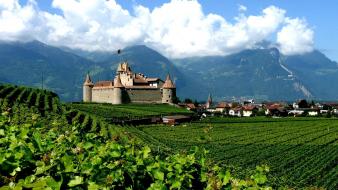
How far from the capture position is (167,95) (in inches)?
4911

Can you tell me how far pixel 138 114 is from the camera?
286 feet

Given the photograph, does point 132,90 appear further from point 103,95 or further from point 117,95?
point 103,95

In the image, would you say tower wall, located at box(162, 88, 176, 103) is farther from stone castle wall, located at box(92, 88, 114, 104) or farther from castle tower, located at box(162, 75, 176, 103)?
stone castle wall, located at box(92, 88, 114, 104)

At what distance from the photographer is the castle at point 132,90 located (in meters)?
120

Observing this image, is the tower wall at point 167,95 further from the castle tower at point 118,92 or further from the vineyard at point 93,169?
the vineyard at point 93,169

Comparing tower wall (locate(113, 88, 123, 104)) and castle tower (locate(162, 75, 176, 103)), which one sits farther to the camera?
castle tower (locate(162, 75, 176, 103))

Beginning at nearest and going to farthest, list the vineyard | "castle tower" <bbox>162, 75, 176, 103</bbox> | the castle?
the vineyard < the castle < "castle tower" <bbox>162, 75, 176, 103</bbox>

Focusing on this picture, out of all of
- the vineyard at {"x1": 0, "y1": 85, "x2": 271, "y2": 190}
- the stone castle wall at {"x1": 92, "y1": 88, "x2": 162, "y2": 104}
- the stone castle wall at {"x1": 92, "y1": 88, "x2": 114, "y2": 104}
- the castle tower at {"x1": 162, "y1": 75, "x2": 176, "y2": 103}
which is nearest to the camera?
the vineyard at {"x1": 0, "y1": 85, "x2": 271, "y2": 190}

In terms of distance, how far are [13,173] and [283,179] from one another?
32.2 meters

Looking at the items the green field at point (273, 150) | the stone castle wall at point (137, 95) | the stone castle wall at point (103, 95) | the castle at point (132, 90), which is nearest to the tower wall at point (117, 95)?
the castle at point (132, 90)

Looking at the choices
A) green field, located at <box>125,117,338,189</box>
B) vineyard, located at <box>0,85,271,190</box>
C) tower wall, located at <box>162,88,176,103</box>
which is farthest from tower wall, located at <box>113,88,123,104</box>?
vineyard, located at <box>0,85,271,190</box>

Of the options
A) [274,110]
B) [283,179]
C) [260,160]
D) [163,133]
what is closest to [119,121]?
[163,133]

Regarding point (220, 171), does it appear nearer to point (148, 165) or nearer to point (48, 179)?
point (148, 165)

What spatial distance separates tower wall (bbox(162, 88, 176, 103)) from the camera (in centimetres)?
12438
